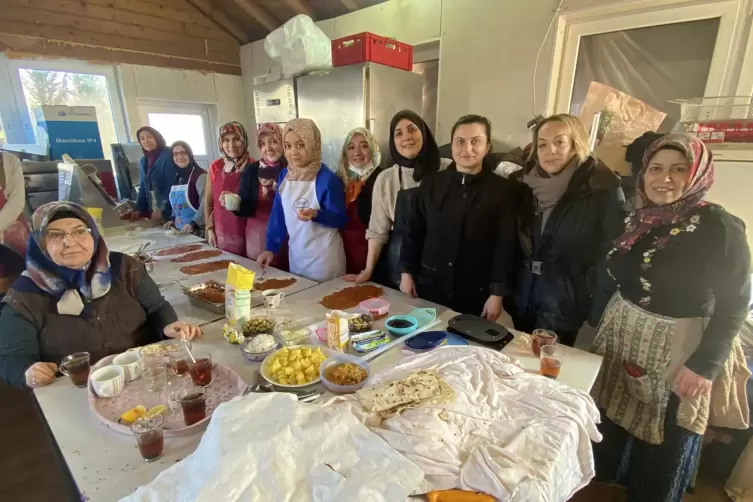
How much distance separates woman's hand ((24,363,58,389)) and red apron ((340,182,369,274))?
161 centimetres

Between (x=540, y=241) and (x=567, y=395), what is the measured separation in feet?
2.68

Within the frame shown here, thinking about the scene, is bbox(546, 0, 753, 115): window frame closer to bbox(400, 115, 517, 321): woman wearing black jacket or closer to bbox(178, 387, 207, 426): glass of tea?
bbox(400, 115, 517, 321): woman wearing black jacket

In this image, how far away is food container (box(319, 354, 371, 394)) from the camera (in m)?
1.19

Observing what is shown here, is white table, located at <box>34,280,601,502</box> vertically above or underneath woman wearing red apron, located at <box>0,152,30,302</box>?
underneath

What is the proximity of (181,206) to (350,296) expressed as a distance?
7.67 feet

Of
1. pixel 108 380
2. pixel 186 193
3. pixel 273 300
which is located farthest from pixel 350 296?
pixel 186 193

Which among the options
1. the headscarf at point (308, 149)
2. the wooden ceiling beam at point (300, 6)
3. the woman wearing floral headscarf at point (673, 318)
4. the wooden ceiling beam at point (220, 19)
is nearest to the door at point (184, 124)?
the wooden ceiling beam at point (220, 19)

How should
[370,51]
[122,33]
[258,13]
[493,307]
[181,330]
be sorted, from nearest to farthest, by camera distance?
[181,330]
[493,307]
[370,51]
[122,33]
[258,13]

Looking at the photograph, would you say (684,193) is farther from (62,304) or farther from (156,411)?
(62,304)

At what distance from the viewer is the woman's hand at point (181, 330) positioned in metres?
1.55

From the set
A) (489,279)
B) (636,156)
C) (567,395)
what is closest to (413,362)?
(567,395)

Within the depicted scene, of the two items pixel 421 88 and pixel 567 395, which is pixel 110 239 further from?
pixel 567 395

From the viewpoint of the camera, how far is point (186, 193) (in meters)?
3.50

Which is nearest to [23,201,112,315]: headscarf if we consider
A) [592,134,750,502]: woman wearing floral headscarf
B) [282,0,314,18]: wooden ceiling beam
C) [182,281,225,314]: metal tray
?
[182,281,225,314]: metal tray
